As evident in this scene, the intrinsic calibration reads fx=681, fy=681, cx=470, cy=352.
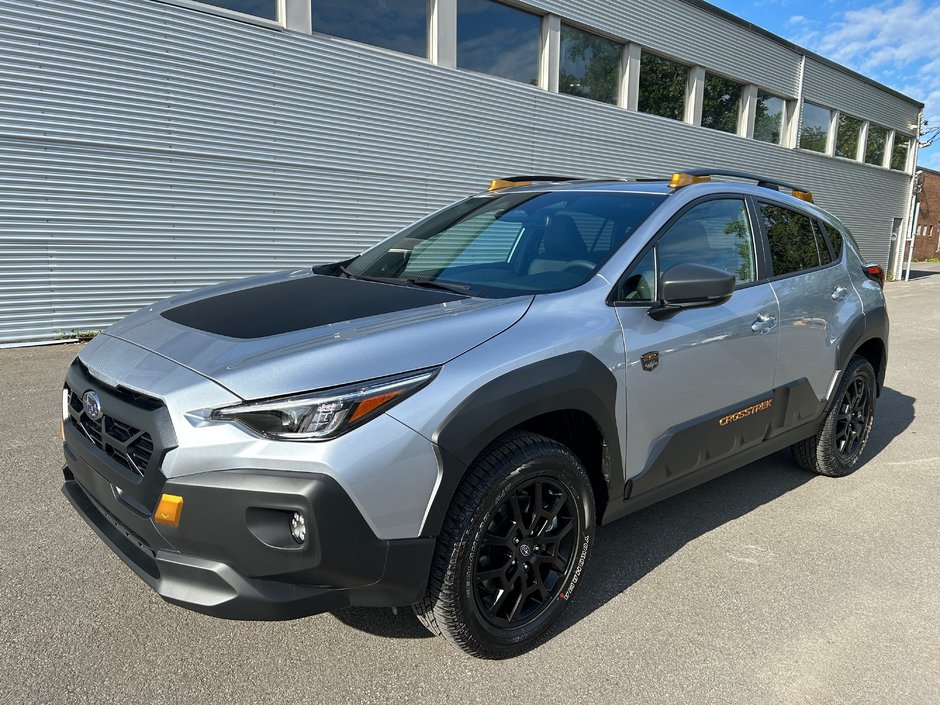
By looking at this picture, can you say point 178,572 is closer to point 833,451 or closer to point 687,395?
point 687,395

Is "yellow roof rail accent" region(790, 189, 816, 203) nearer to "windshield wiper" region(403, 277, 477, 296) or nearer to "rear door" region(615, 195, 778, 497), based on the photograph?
"rear door" region(615, 195, 778, 497)

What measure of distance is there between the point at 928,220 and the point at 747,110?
26801 millimetres

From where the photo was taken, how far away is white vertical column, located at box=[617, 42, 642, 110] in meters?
14.5

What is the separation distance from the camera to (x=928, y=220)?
3816cm

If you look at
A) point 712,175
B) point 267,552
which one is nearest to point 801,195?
point 712,175

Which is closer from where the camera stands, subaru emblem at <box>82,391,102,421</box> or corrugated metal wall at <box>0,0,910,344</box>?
subaru emblem at <box>82,391,102,421</box>

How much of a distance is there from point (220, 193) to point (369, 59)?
3.10m

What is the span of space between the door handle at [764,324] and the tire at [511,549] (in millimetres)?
1334

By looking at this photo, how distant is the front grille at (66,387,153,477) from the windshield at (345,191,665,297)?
4.28ft

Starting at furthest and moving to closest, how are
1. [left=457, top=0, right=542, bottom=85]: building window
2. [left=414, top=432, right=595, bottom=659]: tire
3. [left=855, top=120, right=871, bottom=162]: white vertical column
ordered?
[left=855, top=120, right=871, bottom=162]: white vertical column < [left=457, top=0, right=542, bottom=85]: building window < [left=414, top=432, right=595, bottom=659]: tire

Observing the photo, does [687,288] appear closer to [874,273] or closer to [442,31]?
[874,273]

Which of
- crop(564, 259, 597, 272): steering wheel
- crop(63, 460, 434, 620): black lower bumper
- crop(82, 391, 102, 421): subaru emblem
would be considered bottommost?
crop(63, 460, 434, 620): black lower bumper

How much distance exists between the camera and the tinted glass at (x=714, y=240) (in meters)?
3.05

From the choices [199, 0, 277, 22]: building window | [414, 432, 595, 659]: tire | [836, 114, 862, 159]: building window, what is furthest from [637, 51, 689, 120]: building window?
[414, 432, 595, 659]: tire
